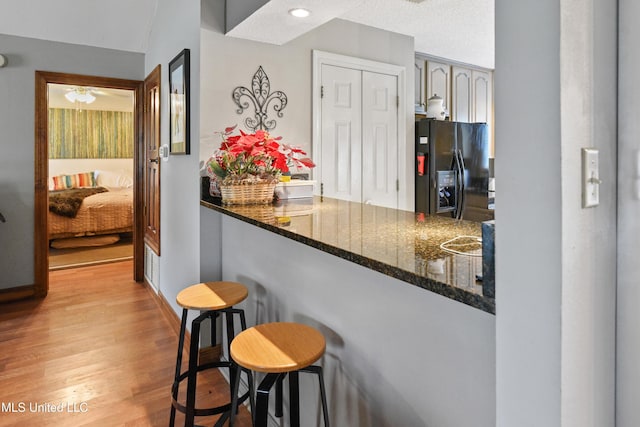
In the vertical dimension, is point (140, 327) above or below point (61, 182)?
below

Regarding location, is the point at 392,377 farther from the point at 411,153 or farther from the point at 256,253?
the point at 411,153

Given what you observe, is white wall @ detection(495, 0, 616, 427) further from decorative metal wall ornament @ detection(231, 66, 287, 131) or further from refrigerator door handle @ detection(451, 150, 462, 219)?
refrigerator door handle @ detection(451, 150, 462, 219)

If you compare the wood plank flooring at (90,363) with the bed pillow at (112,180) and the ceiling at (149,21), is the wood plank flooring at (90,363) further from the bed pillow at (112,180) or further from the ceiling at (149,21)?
the bed pillow at (112,180)

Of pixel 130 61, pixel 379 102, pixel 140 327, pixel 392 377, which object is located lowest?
pixel 140 327

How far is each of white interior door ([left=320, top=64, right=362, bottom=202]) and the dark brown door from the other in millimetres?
1434

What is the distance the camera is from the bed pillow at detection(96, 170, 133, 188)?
718 cm

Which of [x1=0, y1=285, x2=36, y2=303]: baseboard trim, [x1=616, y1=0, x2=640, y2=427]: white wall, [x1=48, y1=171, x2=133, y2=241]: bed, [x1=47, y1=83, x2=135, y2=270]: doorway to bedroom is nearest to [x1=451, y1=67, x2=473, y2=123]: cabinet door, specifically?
[x1=616, y1=0, x2=640, y2=427]: white wall

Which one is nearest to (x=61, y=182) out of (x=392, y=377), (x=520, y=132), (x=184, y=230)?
(x=184, y=230)

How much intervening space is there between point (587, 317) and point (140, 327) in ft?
10.1

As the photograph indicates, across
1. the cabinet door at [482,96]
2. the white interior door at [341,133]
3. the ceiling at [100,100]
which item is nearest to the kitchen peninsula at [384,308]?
the white interior door at [341,133]

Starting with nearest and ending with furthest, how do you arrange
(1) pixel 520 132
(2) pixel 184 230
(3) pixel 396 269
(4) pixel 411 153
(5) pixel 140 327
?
1. (1) pixel 520 132
2. (3) pixel 396 269
3. (2) pixel 184 230
4. (5) pixel 140 327
5. (4) pixel 411 153

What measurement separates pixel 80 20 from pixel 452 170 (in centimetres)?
348

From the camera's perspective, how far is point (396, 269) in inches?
35.1

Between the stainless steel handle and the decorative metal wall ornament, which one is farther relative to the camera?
the stainless steel handle
